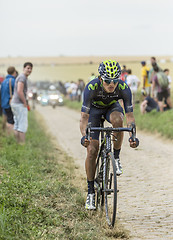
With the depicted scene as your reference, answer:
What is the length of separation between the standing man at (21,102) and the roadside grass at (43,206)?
171 centimetres

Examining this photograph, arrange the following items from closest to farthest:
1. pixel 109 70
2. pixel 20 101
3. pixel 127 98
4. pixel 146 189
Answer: pixel 109 70, pixel 127 98, pixel 146 189, pixel 20 101

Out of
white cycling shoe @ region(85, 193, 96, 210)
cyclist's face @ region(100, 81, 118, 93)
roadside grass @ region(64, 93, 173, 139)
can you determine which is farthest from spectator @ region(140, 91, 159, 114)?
cyclist's face @ region(100, 81, 118, 93)

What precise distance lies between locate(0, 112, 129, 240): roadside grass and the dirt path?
1.30 feet

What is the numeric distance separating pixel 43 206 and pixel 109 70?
6.77ft

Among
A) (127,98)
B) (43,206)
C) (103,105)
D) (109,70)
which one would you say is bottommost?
(43,206)

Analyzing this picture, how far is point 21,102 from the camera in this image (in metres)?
11.0

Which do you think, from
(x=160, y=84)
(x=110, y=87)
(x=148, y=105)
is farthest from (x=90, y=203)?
(x=148, y=105)

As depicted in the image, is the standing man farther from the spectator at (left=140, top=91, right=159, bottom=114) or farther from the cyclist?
the spectator at (left=140, top=91, right=159, bottom=114)

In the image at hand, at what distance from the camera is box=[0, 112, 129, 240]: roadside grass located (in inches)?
194

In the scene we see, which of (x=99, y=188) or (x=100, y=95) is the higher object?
(x=100, y=95)

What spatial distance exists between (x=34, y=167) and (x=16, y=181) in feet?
5.58

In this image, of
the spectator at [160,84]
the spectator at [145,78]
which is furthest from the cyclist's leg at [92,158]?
the spectator at [145,78]

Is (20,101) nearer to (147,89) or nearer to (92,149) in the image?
(92,149)

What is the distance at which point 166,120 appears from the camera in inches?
627
